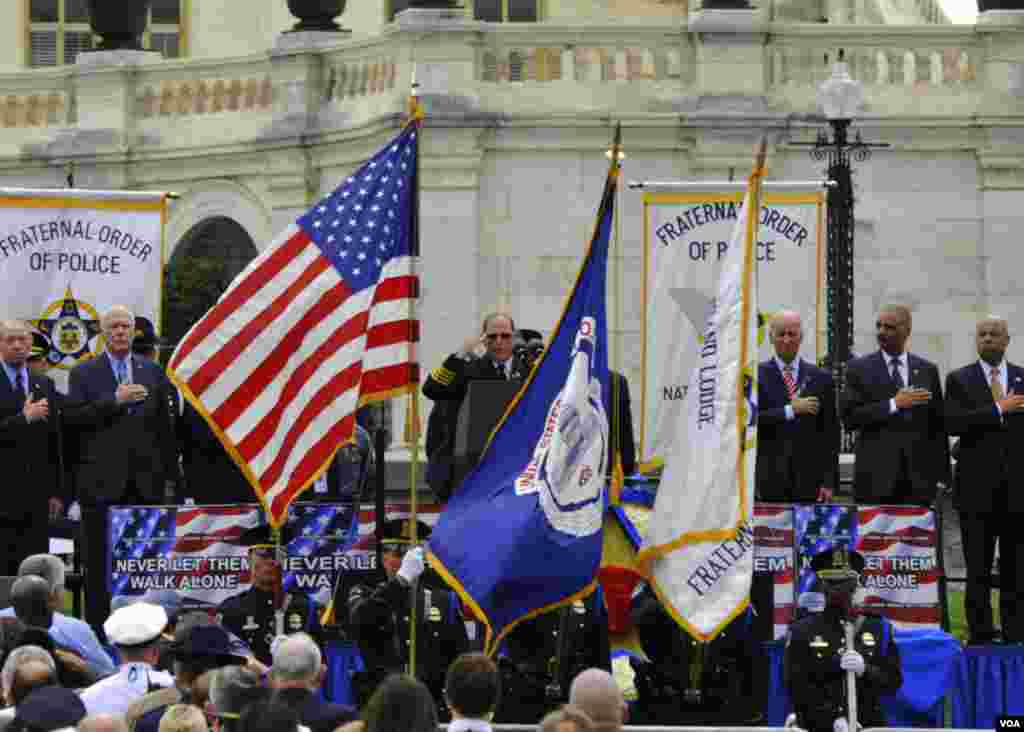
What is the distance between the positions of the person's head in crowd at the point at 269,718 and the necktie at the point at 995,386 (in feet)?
24.8

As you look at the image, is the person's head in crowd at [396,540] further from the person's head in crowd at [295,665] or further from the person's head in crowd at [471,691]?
the person's head in crowd at [471,691]

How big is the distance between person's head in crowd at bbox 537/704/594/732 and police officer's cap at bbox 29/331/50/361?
8730 millimetres

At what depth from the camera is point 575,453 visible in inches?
611

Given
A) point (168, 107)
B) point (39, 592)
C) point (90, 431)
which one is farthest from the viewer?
point (168, 107)

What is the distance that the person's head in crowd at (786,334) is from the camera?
60.2 feet

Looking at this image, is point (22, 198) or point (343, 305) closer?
point (343, 305)

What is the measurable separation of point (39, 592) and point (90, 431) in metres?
4.07

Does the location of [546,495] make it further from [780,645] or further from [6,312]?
[6,312]

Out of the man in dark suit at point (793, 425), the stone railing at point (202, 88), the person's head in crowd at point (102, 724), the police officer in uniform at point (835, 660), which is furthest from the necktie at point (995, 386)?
the stone railing at point (202, 88)

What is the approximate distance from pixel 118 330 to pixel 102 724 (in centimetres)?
716

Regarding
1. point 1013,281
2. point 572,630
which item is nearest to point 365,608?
point 572,630

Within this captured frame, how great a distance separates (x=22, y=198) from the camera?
19547 mm

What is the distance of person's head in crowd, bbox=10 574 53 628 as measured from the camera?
14633 mm

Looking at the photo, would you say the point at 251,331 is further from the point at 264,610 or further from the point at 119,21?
the point at 119,21
